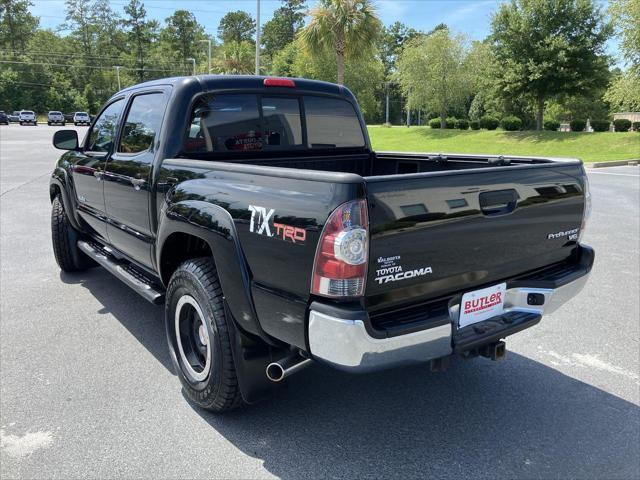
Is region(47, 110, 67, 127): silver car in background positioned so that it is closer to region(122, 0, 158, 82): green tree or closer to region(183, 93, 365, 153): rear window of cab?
region(122, 0, 158, 82): green tree

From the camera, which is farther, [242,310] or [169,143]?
[169,143]

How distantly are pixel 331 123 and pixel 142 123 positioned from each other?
4.88 feet

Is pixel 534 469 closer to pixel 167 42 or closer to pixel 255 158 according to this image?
pixel 255 158

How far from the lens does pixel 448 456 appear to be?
2.66m

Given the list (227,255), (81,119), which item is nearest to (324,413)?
(227,255)

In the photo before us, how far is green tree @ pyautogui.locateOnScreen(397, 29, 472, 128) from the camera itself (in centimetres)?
3806

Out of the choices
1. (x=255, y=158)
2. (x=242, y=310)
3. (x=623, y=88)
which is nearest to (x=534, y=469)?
(x=242, y=310)

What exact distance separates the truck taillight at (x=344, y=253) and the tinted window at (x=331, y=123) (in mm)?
2093

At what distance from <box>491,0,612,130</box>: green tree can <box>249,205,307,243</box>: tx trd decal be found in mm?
30902

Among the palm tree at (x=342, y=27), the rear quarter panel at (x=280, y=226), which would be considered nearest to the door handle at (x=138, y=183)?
the rear quarter panel at (x=280, y=226)

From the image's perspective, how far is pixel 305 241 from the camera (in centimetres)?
221

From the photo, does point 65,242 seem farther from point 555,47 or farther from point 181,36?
point 181,36

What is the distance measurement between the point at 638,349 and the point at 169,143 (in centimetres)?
378

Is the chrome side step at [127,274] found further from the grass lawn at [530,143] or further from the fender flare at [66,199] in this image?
the grass lawn at [530,143]
